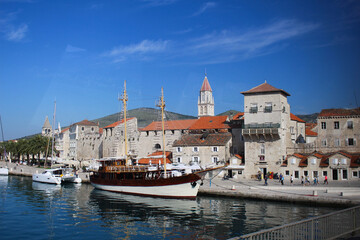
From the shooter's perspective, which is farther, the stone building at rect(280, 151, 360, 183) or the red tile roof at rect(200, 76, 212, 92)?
the red tile roof at rect(200, 76, 212, 92)

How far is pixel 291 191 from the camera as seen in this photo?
3859cm

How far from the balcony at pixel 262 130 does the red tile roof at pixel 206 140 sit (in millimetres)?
6232

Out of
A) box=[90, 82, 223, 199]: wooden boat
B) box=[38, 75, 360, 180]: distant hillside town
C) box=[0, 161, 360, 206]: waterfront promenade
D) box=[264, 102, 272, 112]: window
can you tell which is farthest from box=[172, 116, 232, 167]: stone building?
box=[0, 161, 360, 206]: waterfront promenade

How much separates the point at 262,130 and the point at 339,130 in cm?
1198

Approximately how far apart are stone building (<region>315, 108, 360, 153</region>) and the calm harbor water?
2247 cm

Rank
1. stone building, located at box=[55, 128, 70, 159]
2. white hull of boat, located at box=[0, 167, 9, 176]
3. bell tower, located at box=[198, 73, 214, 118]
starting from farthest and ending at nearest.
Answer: bell tower, located at box=[198, 73, 214, 118]
stone building, located at box=[55, 128, 70, 159]
white hull of boat, located at box=[0, 167, 9, 176]

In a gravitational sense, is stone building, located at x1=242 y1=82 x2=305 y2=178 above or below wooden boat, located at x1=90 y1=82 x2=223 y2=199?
above

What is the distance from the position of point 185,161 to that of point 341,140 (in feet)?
82.0

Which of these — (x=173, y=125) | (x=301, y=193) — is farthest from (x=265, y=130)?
(x=173, y=125)

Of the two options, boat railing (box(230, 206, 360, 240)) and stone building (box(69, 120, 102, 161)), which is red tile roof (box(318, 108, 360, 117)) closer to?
boat railing (box(230, 206, 360, 240))

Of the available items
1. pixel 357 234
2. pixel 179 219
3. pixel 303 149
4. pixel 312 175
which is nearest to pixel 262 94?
pixel 303 149

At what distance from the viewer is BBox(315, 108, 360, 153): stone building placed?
171 feet

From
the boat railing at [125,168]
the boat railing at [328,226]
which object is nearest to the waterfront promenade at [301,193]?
the boat railing at [125,168]

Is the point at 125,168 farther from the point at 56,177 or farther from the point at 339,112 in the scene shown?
the point at 339,112
